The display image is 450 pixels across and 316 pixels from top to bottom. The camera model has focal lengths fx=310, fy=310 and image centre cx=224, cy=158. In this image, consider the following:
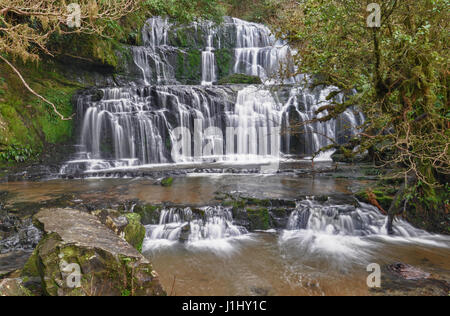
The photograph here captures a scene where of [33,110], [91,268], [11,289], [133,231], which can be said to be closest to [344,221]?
[133,231]

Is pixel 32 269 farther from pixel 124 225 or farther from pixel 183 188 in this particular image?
pixel 183 188

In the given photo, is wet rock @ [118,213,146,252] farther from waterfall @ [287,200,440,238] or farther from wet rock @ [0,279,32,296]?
waterfall @ [287,200,440,238]

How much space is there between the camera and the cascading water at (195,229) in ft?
19.4

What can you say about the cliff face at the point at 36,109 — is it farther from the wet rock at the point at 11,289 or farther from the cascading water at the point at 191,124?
the wet rock at the point at 11,289

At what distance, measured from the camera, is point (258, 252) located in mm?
5410

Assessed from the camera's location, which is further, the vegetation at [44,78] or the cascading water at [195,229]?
the vegetation at [44,78]

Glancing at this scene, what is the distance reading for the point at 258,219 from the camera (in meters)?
6.40

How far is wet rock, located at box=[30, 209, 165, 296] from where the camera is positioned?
129 inches

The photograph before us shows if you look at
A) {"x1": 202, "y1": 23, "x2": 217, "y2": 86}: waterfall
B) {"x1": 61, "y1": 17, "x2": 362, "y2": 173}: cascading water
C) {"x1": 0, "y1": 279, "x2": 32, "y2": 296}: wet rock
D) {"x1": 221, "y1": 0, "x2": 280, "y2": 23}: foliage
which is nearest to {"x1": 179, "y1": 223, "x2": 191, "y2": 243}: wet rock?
{"x1": 0, "y1": 279, "x2": 32, "y2": 296}: wet rock

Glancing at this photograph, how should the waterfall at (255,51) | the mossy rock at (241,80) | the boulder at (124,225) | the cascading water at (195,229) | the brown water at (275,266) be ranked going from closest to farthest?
1. the brown water at (275,266)
2. the boulder at (124,225)
3. the cascading water at (195,229)
4. the mossy rock at (241,80)
5. the waterfall at (255,51)

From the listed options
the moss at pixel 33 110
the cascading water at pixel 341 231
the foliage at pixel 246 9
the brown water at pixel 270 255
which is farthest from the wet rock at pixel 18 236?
the foliage at pixel 246 9

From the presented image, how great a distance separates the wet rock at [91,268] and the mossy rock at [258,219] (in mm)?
3067
